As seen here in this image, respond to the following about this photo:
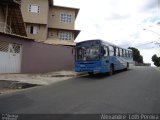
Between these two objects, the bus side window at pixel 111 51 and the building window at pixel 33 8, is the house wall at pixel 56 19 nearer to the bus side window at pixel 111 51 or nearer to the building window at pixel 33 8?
the building window at pixel 33 8

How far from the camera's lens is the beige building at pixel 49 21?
37062 mm

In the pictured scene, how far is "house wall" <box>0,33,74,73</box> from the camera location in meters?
22.5

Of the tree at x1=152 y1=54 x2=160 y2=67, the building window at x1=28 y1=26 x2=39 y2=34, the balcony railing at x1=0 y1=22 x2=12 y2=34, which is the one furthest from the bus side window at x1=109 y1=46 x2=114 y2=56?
the tree at x1=152 y1=54 x2=160 y2=67

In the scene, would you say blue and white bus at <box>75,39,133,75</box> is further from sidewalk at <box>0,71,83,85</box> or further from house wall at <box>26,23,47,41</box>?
house wall at <box>26,23,47,41</box>

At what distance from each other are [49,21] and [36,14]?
149 inches

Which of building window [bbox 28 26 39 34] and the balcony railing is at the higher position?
building window [bbox 28 26 39 34]

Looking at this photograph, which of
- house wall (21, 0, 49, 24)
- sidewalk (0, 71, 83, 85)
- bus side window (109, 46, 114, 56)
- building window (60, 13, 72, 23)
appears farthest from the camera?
building window (60, 13, 72, 23)

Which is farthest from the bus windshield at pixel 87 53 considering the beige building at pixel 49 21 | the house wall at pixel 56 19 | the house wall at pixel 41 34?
the house wall at pixel 56 19

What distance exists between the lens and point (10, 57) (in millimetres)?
21406

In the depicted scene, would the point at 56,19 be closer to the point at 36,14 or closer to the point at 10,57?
the point at 36,14

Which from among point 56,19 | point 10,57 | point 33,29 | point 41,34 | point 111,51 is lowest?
point 10,57

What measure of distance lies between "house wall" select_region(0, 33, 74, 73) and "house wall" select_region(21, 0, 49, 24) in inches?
423

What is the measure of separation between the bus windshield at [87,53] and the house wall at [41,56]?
4.83 m

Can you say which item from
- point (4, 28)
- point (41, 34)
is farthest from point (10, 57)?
point (41, 34)
